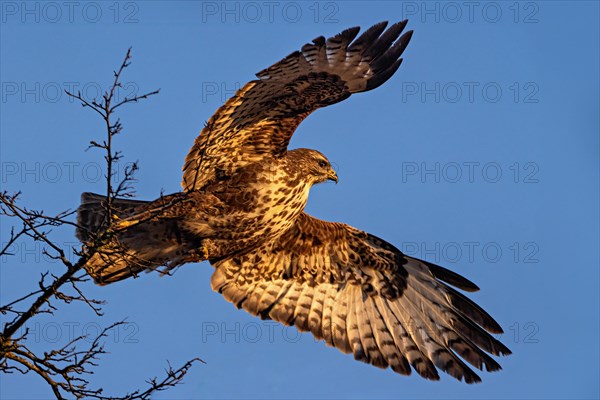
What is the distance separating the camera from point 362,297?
10828 mm

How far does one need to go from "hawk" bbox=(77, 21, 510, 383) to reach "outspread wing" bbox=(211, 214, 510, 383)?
1 cm

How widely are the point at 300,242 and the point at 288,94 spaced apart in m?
1.97

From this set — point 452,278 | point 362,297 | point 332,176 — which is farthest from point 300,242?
point 452,278

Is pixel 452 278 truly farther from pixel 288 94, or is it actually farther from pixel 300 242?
pixel 288 94

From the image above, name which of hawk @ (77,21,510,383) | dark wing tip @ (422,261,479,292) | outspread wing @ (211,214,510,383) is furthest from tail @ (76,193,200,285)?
dark wing tip @ (422,261,479,292)

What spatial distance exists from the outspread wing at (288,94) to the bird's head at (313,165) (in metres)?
0.26

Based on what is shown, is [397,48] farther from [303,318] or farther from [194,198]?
[303,318]

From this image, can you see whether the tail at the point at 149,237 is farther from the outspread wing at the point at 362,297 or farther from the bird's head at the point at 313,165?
the bird's head at the point at 313,165

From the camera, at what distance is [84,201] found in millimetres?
9641

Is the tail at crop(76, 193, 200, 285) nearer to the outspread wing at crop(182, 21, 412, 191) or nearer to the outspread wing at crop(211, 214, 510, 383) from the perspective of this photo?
the outspread wing at crop(182, 21, 412, 191)

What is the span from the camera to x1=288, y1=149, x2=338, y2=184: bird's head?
9.73m

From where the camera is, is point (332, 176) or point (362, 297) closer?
point (332, 176)

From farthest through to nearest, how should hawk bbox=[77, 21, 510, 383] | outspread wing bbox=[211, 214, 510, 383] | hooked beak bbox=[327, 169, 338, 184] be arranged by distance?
outspread wing bbox=[211, 214, 510, 383]
hooked beak bbox=[327, 169, 338, 184]
hawk bbox=[77, 21, 510, 383]

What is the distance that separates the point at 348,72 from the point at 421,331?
3233 millimetres
